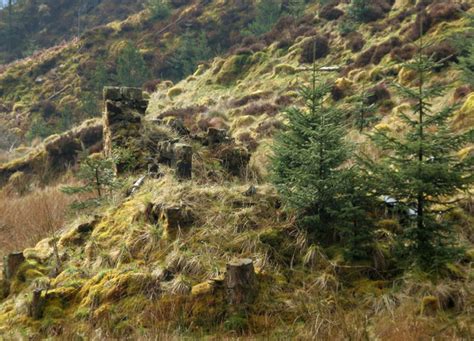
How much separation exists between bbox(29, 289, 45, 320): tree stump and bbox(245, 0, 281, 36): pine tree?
3005cm

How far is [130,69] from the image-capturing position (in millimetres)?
31438

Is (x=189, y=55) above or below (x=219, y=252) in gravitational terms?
below

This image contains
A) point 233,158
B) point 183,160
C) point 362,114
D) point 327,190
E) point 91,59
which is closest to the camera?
point 327,190

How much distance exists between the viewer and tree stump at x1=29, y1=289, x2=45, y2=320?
4.98 metres

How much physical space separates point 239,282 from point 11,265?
10.8 feet

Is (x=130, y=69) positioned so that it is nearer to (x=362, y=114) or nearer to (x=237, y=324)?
(x=362, y=114)

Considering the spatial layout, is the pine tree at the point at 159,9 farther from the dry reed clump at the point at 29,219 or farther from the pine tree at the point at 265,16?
the dry reed clump at the point at 29,219

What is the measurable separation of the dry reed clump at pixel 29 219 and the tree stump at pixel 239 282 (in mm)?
4265

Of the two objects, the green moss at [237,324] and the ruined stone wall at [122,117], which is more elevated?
the green moss at [237,324]

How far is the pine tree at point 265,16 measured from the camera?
3278 centimetres

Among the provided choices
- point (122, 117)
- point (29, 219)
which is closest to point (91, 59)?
point (122, 117)

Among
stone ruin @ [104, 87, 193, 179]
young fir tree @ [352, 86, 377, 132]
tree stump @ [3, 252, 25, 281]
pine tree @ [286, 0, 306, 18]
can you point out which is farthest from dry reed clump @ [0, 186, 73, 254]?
pine tree @ [286, 0, 306, 18]

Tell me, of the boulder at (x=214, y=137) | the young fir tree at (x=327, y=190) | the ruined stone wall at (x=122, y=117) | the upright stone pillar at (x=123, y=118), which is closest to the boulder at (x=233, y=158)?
the boulder at (x=214, y=137)

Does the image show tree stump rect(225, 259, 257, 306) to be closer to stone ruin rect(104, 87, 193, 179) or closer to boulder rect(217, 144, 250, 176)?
stone ruin rect(104, 87, 193, 179)
